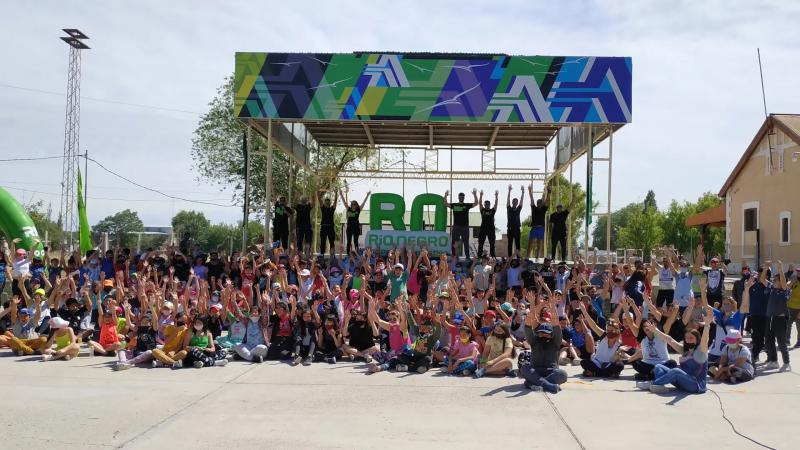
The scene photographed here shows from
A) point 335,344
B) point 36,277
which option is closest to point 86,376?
point 335,344

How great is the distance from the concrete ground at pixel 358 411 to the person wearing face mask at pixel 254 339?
0.89 m

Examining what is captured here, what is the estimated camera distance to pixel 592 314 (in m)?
12.7

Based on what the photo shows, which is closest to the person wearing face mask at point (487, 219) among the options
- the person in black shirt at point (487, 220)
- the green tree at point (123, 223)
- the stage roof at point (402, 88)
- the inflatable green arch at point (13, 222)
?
the person in black shirt at point (487, 220)

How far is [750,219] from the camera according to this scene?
37281mm

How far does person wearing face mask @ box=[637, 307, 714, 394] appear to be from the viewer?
9.47m

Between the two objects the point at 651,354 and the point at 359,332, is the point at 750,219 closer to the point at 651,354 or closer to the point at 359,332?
the point at 651,354

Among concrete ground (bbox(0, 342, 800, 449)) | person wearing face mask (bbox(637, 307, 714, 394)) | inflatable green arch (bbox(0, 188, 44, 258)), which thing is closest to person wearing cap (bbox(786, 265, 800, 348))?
concrete ground (bbox(0, 342, 800, 449))

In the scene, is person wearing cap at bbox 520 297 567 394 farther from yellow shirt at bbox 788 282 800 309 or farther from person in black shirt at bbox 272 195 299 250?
person in black shirt at bbox 272 195 299 250

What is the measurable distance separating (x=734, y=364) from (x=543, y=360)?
3.04 metres

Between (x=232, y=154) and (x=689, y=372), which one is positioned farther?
(x=232, y=154)

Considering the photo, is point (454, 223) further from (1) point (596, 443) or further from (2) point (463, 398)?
(1) point (596, 443)

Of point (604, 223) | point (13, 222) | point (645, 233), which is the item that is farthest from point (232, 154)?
point (604, 223)

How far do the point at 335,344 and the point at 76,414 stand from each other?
4.93 metres

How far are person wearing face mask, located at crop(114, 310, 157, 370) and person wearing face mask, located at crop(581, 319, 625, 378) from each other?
7.02 m
